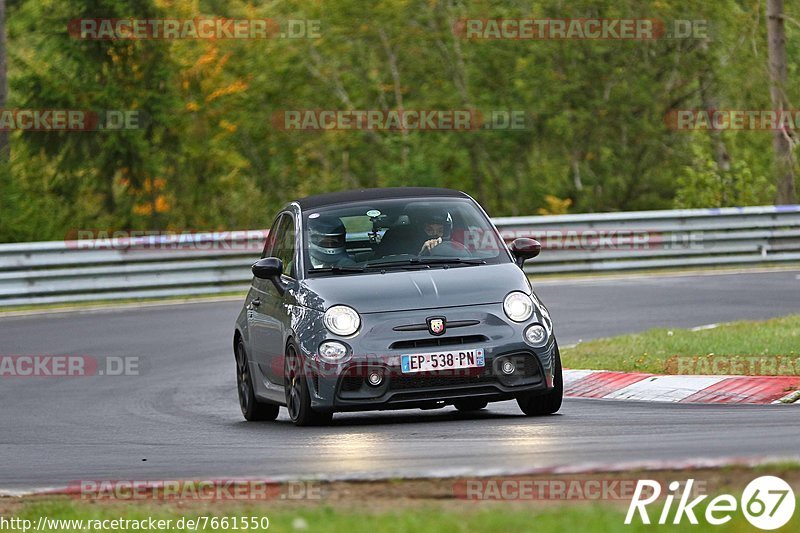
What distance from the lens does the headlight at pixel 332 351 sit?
10.9m

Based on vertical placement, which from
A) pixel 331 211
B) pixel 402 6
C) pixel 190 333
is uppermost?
pixel 402 6

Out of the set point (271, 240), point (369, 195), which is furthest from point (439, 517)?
point (271, 240)

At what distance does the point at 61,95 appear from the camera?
3397 cm

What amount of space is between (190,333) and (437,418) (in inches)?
340

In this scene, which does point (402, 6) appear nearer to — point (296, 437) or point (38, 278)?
point (38, 278)

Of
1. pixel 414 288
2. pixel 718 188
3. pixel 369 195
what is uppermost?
pixel 369 195

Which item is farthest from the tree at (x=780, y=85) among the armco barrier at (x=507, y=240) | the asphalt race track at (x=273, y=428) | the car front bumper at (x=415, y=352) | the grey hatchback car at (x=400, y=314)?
the car front bumper at (x=415, y=352)

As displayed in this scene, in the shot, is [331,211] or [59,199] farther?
[59,199]

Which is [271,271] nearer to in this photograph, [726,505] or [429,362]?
[429,362]

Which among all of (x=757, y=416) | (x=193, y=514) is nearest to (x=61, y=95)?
(x=757, y=416)

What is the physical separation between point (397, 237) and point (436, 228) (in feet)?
1.01

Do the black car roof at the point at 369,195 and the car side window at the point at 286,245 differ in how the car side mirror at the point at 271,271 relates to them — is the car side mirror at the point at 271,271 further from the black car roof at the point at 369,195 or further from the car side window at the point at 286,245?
the black car roof at the point at 369,195

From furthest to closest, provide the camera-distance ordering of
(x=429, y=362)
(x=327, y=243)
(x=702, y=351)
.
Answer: (x=702, y=351) < (x=327, y=243) < (x=429, y=362)

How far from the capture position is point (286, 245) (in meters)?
12.5
